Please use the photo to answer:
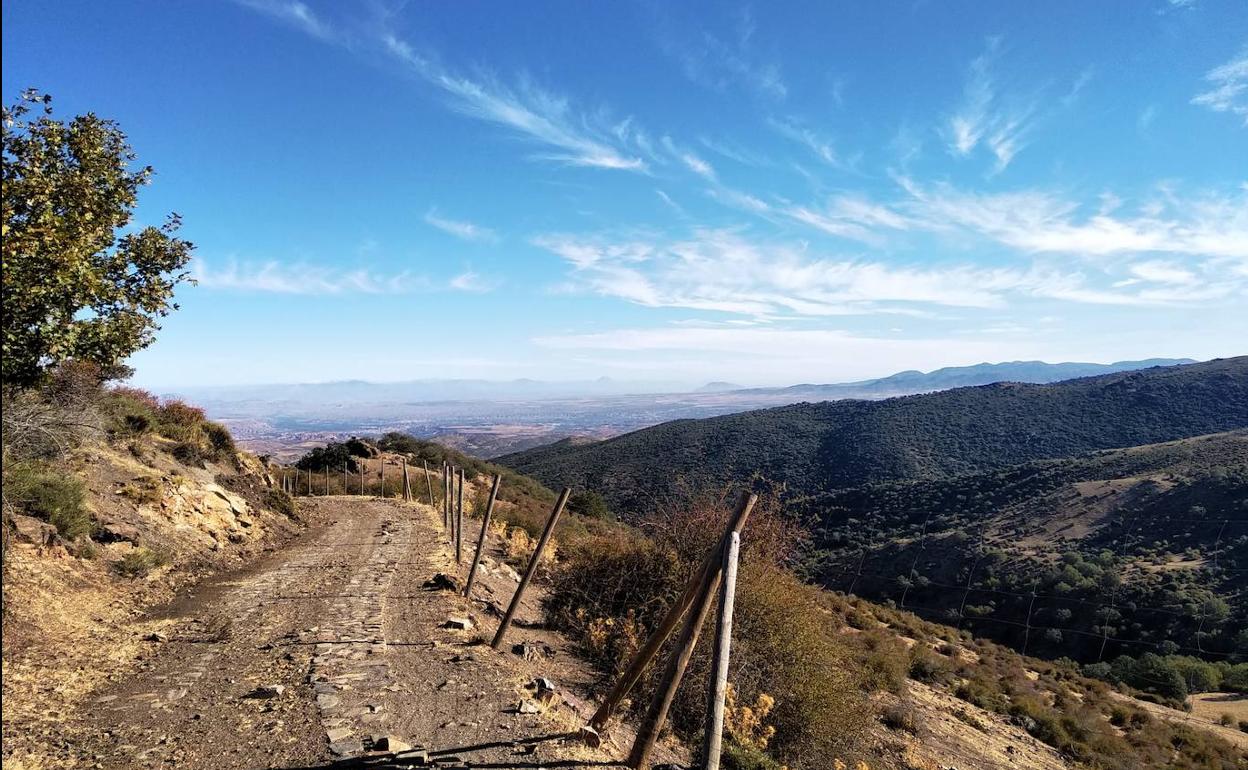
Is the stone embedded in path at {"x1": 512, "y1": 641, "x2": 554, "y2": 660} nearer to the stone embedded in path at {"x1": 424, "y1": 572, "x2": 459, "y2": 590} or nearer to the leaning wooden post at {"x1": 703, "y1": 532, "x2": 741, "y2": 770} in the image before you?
the stone embedded in path at {"x1": 424, "y1": 572, "x2": 459, "y2": 590}

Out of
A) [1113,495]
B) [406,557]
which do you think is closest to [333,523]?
[406,557]

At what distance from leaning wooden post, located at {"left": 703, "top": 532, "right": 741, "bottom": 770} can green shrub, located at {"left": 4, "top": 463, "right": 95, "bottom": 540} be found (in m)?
10.2

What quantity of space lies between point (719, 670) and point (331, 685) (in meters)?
4.16

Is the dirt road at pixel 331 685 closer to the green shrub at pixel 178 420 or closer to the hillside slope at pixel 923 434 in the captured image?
the green shrub at pixel 178 420

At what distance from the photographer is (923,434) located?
8106 cm

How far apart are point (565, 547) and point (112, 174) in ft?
40.2

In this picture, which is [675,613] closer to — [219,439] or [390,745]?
[390,745]

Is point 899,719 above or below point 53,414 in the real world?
below

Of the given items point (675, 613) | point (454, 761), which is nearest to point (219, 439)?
point (454, 761)

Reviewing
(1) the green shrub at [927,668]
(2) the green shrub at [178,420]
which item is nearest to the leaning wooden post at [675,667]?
(1) the green shrub at [927,668]

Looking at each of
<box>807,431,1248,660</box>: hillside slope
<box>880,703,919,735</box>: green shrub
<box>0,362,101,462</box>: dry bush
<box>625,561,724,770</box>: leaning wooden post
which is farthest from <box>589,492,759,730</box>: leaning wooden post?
<box>807,431,1248,660</box>: hillside slope

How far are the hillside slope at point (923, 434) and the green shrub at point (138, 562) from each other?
51.0 meters

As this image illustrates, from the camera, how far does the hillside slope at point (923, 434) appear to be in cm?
7044

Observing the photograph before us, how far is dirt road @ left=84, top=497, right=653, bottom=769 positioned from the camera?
5066 mm
